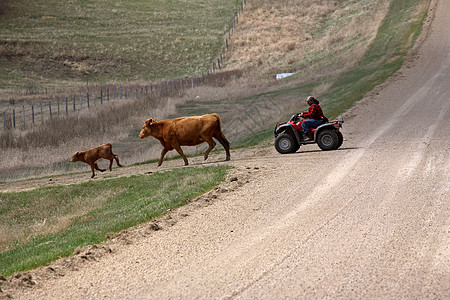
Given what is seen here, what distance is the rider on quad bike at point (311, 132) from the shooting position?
1808 cm

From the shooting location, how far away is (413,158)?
1516 cm

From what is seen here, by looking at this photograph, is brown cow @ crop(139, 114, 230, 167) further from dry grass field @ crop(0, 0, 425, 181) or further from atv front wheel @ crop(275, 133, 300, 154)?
dry grass field @ crop(0, 0, 425, 181)

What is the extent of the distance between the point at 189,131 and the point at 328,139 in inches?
199

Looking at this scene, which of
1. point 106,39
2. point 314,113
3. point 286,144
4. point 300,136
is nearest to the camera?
point 314,113

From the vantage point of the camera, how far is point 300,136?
739 inches

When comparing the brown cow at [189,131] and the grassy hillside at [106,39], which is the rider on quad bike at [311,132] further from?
the grassy hillside at [106,39]

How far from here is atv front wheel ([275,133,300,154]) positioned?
61.8ft

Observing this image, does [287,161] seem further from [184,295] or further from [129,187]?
[184,295]

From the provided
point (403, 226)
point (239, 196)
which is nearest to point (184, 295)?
point (403, 226)

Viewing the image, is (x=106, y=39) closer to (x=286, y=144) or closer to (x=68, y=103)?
(x=68, y=103)

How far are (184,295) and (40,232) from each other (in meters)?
8.42

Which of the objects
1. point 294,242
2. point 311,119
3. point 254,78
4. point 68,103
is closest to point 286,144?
point 311,119

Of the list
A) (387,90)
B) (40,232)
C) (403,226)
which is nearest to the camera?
(403,226)

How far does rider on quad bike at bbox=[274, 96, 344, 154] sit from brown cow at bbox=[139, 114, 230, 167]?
226cm
